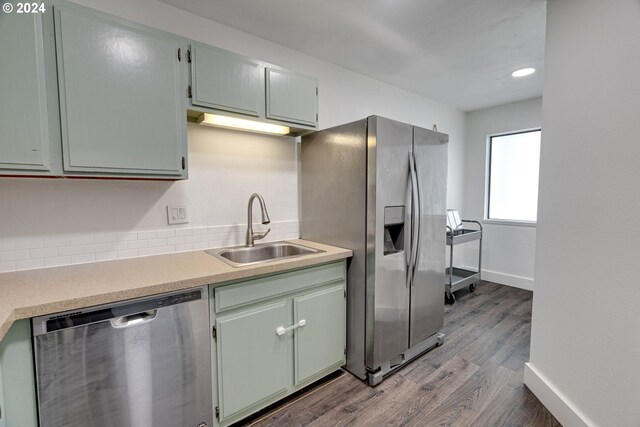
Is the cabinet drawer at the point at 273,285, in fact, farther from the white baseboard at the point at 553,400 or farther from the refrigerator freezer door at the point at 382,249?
the white baseboard at the point at 553,400

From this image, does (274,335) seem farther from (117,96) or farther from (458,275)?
(458,275)

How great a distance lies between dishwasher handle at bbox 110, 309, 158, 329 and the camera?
1.17 meters

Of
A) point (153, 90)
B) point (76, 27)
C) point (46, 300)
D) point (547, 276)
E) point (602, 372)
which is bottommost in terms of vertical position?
point (602, 372)

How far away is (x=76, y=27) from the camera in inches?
50.3

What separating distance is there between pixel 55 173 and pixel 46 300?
609 mm

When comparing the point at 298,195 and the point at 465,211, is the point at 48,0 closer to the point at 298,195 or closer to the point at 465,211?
the point at 298,195

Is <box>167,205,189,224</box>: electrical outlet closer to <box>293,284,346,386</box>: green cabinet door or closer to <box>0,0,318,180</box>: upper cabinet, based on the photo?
<box>0,0,318,180</box>: upper cabinet

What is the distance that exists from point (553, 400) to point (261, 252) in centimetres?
209

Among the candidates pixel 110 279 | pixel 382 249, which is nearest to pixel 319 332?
pixel 382 249

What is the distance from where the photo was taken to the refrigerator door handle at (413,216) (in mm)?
2010

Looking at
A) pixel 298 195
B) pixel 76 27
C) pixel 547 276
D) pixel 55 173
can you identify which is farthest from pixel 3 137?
pixel 547 276

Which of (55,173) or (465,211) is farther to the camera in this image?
(465,211)

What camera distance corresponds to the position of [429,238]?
2.25 m

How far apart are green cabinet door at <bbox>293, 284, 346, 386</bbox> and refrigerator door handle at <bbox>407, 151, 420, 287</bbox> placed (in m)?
0.55
